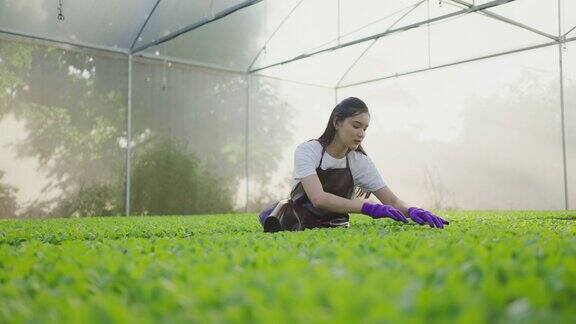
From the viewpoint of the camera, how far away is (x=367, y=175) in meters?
3.49

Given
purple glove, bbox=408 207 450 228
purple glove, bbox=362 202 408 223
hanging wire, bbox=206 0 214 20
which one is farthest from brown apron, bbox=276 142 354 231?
hanging wire, bbox=206 0 214 20

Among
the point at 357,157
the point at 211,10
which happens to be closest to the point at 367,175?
the point at 357,157

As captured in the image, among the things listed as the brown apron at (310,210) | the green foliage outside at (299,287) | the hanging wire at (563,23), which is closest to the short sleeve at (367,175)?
the brown apron at (310,210)

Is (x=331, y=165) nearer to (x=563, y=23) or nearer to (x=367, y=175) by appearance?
(x=367, y=175)

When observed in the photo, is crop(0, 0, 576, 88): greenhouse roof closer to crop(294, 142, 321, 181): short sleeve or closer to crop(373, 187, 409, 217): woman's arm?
crop(373, 187, 409, 217): woman's arm

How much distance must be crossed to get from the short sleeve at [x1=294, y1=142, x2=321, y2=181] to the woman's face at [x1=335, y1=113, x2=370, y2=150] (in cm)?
Answer: 22

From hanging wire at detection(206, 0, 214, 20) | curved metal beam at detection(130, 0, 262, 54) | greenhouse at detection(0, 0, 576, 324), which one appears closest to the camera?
greenhouse at detection(0, 0, 576, 324)

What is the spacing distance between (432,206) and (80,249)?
8.77 m

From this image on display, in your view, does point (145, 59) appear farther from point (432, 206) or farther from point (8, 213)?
point (432, 206)

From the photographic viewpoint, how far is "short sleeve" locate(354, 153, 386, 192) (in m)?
3.49

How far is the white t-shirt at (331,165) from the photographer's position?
3.15m

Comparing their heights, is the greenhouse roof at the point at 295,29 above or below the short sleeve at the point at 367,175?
above

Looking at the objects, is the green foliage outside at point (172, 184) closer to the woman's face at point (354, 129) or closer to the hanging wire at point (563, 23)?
the woman's face at point (354, 129)

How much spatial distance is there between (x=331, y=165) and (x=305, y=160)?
29 cm
